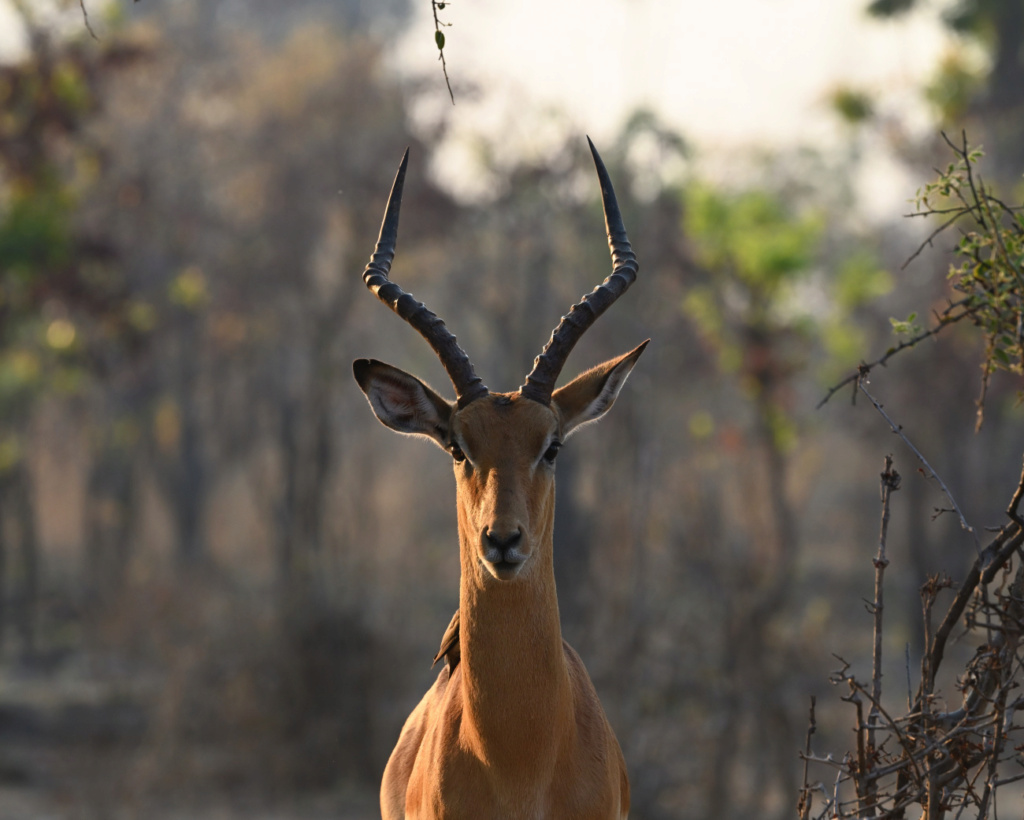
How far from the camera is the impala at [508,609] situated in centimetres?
544

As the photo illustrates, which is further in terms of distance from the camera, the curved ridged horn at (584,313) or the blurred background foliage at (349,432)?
the blurred background foliage at (349,432)

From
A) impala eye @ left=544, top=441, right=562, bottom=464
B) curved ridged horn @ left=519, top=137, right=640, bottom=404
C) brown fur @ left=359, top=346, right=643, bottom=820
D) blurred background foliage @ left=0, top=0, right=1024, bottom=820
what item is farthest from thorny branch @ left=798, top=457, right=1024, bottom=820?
blurred background foliage @ left=0, top=0, right=1024, bottom=820

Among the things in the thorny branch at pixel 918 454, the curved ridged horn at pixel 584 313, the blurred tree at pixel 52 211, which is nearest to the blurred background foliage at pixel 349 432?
the blurred tree at pixel 52 211

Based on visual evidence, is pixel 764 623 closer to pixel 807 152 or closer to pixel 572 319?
pixel 572 319

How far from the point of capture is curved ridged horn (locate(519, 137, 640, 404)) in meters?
5.96

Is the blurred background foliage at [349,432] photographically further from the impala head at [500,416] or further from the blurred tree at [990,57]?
the impala head at [500,416]

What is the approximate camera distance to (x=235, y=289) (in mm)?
32344

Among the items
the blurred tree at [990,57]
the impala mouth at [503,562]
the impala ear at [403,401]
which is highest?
the blurred tree at [990,57]

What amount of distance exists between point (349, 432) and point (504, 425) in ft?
113

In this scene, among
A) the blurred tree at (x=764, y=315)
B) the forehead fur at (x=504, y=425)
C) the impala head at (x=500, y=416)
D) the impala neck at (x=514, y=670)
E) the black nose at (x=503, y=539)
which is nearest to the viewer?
the black nose at (x=503, y=539)

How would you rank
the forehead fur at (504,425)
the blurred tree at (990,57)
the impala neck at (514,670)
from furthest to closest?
the blurred tree at (990,57), the forehead fur at (504,425), the impala neck at (514,670)

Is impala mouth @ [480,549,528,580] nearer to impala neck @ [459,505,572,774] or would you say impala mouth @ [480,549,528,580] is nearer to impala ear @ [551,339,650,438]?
impala neck @ [459,505,572,774]

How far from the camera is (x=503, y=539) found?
516 cm

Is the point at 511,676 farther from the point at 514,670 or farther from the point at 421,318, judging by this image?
the point at 421,318
